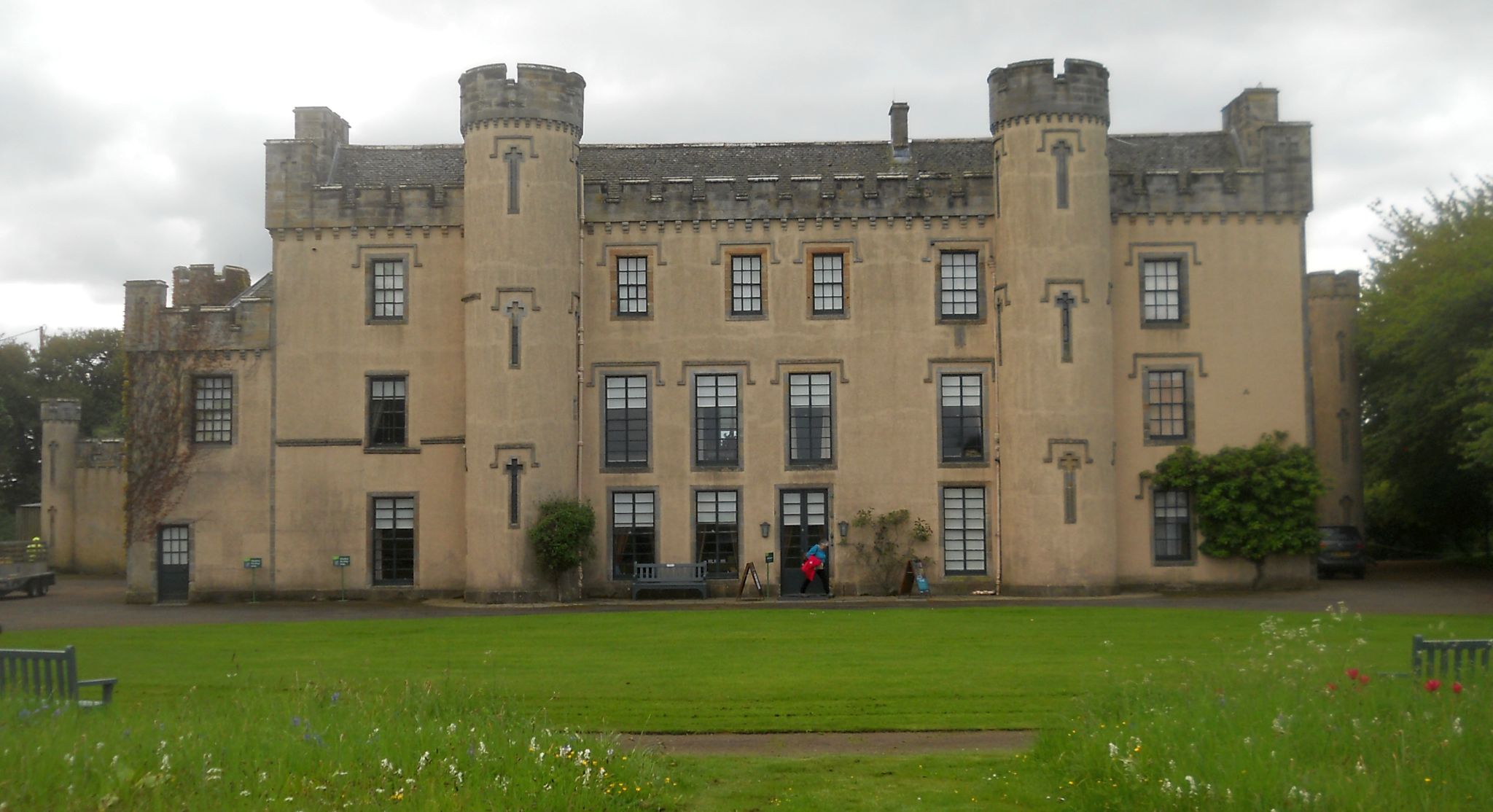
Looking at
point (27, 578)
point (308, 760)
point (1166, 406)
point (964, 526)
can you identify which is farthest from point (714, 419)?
point (308, 760)

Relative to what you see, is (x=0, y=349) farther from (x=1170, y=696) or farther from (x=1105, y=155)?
(x=1170, y=696)

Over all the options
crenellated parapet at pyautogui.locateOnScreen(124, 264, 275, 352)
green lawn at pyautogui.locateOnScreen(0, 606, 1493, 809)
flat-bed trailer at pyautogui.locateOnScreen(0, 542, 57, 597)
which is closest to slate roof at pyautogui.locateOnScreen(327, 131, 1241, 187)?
crenellated parapet at pyautogui.locateOnScreen(124, 264, 275, 352)

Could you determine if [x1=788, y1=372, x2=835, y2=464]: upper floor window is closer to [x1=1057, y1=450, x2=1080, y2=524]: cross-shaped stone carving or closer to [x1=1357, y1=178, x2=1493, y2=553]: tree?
[x1=1057, y1=450, x2=1080, y2=524]: cross-shaped stone carving

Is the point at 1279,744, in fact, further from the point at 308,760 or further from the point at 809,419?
the point at 809,419

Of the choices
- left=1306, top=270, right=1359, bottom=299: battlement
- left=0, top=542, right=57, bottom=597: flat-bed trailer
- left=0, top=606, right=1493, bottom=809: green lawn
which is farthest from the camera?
left=1306, top=270, right=1359, bottom=299: battlement

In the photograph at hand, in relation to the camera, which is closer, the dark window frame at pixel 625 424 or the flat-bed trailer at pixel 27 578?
the dark window frame at pixel 625 424

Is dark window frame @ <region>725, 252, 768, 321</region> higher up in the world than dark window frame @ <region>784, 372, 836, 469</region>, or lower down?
higher up

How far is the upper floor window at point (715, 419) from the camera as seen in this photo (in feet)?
106

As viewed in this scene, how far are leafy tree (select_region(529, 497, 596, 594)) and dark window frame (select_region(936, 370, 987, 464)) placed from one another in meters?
8.85

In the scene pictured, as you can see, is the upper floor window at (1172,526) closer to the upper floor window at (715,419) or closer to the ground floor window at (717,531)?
the ground floor window at (717,531)

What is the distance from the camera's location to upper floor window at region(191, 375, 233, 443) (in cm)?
3247

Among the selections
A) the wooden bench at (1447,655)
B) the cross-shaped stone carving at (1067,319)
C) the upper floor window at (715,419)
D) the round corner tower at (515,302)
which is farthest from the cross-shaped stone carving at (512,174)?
the wooden bench at (1447,655)

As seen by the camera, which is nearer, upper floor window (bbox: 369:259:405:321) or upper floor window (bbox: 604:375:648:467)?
upper floor window (bbox: 604:375:648:467)

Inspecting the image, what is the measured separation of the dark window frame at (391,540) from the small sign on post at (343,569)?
56cm
